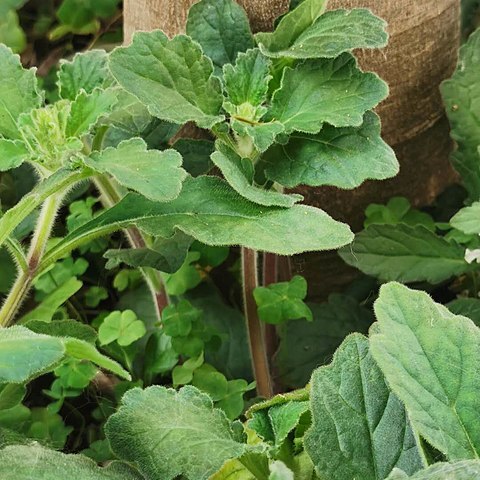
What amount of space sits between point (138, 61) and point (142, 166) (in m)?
0.14

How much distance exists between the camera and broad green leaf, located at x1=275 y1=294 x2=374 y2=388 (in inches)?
44.0

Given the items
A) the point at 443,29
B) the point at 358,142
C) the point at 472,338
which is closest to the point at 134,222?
the point at 358,142

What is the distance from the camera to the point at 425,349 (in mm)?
693

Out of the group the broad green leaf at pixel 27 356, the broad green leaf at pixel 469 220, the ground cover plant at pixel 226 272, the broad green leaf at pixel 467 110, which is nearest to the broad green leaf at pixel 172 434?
the ground cover plant at pixel 226 272

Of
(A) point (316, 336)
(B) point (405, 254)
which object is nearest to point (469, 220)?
(B) point (405, 254)

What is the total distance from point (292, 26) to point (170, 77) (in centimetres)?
16

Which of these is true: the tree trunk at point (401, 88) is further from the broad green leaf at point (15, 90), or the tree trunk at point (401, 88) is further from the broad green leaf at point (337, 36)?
the broad green leaf at point (15, 90)

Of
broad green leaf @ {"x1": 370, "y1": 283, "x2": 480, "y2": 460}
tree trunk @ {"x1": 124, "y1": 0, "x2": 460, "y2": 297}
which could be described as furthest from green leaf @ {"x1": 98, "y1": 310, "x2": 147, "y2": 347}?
broad green leaf @ {"x1": 370, "y1": 283, "x2": 480, "y2": 460}

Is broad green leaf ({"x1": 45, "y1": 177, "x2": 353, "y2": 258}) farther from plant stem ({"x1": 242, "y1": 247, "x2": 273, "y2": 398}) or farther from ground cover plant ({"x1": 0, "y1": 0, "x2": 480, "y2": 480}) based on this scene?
plant stem ({"x1": 242, "y1": 247, "x2": 273, "y2": 398})

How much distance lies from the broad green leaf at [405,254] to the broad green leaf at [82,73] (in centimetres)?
39

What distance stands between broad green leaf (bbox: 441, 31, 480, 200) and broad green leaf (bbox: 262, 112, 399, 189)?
0.73 feet

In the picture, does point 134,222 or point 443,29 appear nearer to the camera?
point 134,222

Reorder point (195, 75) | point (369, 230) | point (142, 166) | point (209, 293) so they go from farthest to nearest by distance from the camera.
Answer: point (209, 293)
point (369, 230)
point (195, 75)
point (142, 166)

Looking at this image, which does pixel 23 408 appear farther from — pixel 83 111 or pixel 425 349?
pixel 425 349
